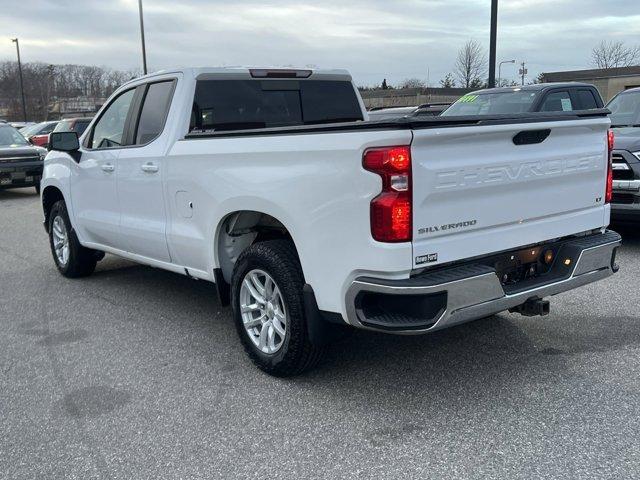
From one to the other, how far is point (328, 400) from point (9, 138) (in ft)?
48.7

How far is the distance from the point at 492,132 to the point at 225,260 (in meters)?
2.11

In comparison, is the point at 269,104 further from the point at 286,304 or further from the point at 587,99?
the point at 587,99

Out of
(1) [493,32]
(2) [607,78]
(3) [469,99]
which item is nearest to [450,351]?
(3) [469,99]

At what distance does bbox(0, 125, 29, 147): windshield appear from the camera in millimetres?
15689

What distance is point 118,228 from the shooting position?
18.7 feet

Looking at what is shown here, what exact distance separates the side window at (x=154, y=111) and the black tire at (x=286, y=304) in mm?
1583

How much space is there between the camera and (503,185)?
361 centimetres

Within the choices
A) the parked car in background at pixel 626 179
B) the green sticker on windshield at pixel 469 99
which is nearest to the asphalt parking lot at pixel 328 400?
the parked car in background at pixel 626 179

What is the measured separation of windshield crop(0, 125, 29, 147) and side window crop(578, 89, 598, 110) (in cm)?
1272

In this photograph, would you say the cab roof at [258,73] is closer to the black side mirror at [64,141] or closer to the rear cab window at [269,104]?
the rear cab window at [269,104]

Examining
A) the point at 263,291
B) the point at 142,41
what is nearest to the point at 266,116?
the point at 263,291

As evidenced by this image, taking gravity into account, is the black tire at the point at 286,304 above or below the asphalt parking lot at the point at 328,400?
above

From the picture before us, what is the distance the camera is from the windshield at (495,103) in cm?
940

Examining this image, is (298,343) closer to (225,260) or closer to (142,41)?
(225,260)
